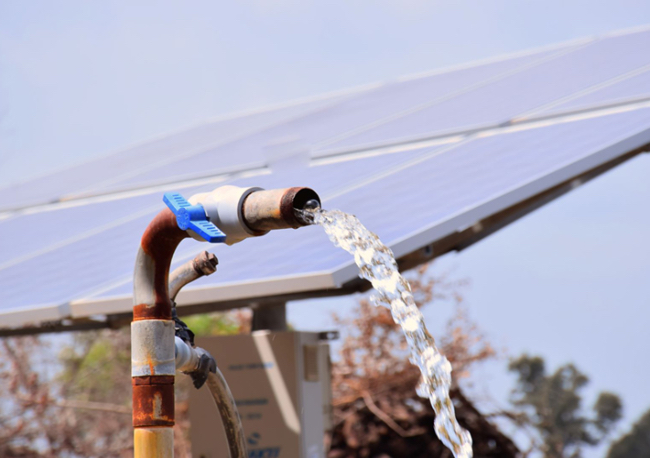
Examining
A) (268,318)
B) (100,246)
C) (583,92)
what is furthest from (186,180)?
(583,92)

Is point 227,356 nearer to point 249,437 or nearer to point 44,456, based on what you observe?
point 249,437

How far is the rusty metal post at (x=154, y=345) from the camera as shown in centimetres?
166

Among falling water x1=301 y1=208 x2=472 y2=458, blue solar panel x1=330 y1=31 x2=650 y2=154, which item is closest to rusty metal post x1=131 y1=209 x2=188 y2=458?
falling water x1=301 y1=208 x2=472 y2=458

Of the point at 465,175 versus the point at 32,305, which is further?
the point at 465,175

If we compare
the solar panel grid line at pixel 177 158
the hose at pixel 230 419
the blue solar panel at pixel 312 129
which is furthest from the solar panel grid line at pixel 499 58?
the hose at pixel 230 419

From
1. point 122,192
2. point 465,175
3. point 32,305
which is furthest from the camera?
point 122,192

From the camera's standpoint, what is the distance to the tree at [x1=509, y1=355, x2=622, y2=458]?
33.6 ft

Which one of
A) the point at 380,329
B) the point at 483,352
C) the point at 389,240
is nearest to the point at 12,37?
the point at 380,329

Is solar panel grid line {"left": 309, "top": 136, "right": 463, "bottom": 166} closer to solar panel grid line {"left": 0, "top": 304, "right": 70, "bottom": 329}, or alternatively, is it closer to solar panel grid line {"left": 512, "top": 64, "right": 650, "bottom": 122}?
solar panel grid line {"left": 512, "top": 64, "right": 650, "bottom": 122}

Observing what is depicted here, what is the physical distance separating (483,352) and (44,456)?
13.4 ft

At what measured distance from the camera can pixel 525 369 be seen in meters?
10.9

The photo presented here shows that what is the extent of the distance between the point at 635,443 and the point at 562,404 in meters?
0.93

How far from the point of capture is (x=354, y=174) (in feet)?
12.9

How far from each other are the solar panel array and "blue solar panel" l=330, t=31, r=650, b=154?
0.8 inches
